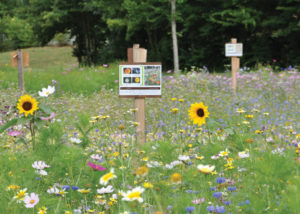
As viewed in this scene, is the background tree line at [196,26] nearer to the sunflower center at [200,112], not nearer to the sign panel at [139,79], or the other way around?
the sign panel at [139,79]

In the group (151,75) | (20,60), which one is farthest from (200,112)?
(20,60)

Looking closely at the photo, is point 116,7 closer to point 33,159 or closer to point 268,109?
point 268,109

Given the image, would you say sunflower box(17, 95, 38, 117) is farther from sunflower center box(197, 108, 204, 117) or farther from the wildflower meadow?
sunflower center box(197, 108, 204, 117)

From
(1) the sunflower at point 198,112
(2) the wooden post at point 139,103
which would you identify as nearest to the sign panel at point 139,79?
(2) the wooden post at point 139,103

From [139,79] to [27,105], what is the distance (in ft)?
6.00

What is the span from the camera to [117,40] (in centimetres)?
2378

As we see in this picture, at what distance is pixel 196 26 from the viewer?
20766mm

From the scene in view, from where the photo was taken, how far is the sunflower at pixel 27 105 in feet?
10.5

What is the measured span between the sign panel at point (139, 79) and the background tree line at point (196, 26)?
39.7ft

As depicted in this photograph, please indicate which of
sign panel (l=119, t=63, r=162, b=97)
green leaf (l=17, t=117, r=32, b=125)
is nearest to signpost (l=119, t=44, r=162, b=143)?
sign panel (l=119, t=63, r=162, b=97)

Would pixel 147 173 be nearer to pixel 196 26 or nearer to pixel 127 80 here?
pixel 127 80

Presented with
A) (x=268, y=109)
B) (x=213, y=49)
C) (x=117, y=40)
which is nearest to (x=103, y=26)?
(x=117, y=40)

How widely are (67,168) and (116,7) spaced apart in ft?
58.8

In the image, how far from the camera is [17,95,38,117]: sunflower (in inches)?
126
